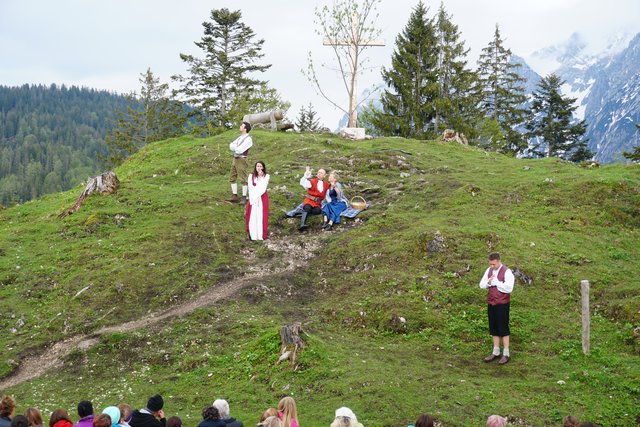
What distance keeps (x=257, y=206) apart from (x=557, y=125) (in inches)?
1640

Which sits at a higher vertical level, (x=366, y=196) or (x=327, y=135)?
(x=327, y=135)

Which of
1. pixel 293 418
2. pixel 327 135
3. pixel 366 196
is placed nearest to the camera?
pixel 293 418

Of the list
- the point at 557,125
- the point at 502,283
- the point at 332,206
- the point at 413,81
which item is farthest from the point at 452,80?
the point at 502,283

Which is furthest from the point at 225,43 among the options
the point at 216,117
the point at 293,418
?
the point at 293,418

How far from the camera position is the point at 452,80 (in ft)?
147

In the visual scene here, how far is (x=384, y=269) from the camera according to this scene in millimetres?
16062

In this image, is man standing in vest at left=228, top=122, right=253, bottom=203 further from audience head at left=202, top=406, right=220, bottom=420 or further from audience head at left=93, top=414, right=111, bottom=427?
audience head at left=93, top=414, right=111, bottom=427

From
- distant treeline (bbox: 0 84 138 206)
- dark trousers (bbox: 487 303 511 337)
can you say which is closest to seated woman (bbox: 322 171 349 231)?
dark trousers (bbox: 487 303 511 337)

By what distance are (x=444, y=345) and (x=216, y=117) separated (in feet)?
149

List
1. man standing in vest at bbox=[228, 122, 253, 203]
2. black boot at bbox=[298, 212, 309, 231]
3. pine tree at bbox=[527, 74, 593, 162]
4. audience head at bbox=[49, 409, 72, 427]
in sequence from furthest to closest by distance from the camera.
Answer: pine tree at bbox=[527, 74, 593, 162], black boot at bbox=[298, 212, 309, 231], man standing in vest at bbox=[228, 122, 253, 203], audience head at bbox=[49, 409, 72, 427]

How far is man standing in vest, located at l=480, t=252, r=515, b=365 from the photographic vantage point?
1163 centimetres

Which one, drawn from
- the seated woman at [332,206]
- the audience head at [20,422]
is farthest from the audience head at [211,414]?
the seated woman at [332,206]

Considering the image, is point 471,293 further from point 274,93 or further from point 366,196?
point 274,93

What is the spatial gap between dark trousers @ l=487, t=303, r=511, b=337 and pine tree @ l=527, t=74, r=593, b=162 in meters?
45.0
